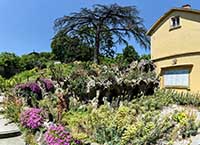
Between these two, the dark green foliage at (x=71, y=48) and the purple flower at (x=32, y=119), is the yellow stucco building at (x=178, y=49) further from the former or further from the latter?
the dark green foliage at (x=71, y=48)

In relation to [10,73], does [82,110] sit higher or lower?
lower

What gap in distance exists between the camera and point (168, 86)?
556 inches

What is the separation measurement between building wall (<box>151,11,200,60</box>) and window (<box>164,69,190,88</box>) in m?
0.92

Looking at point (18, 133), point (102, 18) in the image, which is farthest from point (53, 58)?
point (18, 133)

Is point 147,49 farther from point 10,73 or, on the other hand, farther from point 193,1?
point 10,73

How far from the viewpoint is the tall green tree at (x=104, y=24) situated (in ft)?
77.3

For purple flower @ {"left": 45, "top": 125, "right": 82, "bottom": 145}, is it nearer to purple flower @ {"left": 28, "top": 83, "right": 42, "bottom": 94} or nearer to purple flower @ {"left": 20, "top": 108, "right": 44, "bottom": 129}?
purple flower @ {"left": 20, "top": 108, "right": 44, "bottom": 129}

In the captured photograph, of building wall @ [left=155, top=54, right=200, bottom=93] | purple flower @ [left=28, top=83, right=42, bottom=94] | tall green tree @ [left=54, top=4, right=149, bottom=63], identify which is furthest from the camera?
tall green tree @ [left=54, top=4, right=149, bottom=63]

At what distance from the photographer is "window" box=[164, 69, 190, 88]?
42.9 ft

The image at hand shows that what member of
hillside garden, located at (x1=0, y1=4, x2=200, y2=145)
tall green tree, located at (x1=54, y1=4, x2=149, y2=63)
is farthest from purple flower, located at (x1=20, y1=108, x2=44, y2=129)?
tall green tree, located at (x1=54, y1=4, x2=149, y2=63)

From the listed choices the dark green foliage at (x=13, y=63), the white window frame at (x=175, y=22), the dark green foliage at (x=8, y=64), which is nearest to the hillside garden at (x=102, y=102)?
the dark green foliage at (x=8, y=64)

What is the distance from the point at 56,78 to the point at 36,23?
6.23 metres

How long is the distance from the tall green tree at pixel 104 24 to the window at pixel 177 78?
9680 millimetres

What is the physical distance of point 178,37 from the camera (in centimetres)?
1377
